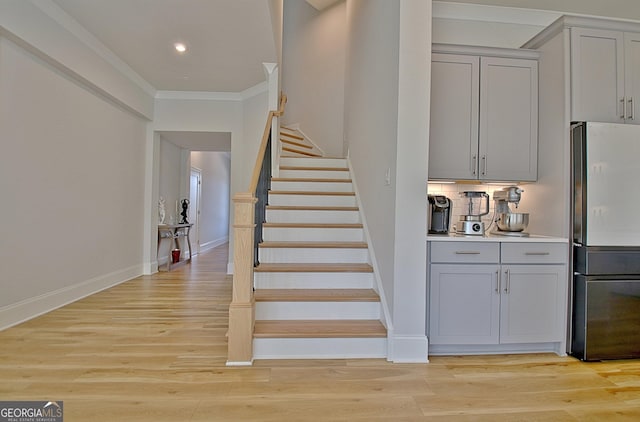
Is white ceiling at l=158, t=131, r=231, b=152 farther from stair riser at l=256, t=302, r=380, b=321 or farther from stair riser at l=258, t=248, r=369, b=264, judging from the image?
stair riser at l=256, t=302, r=380, b=321

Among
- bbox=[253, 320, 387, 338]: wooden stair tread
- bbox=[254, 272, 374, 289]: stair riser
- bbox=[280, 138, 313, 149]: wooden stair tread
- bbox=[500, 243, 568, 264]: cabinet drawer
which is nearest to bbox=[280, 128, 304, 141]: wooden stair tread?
bbox=[280, 138, 313, 149]: wooden stair tread

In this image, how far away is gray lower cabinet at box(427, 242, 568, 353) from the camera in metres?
2.37

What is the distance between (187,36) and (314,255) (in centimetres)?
269

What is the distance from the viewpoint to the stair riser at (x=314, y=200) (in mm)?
3830

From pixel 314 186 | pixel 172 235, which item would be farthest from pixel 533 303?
pixel 172 235

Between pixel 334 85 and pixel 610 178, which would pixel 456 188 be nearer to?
pixel 610 178

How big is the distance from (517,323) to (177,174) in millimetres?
5839

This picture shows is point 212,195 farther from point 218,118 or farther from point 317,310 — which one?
point 317,310

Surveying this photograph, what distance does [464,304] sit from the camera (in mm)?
2381

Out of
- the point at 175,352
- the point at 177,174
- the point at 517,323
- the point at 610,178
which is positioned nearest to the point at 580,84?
the point at 610,178

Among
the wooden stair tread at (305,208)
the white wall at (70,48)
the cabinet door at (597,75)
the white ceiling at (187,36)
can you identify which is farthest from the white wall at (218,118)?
the cabinet door at (597,75)

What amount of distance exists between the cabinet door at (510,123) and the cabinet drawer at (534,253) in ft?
1.98

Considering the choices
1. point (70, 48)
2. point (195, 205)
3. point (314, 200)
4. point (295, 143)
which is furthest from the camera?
point (195, 205)

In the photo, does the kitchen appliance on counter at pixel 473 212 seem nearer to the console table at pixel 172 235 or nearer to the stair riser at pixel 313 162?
the stair riser at pixel 313 162
